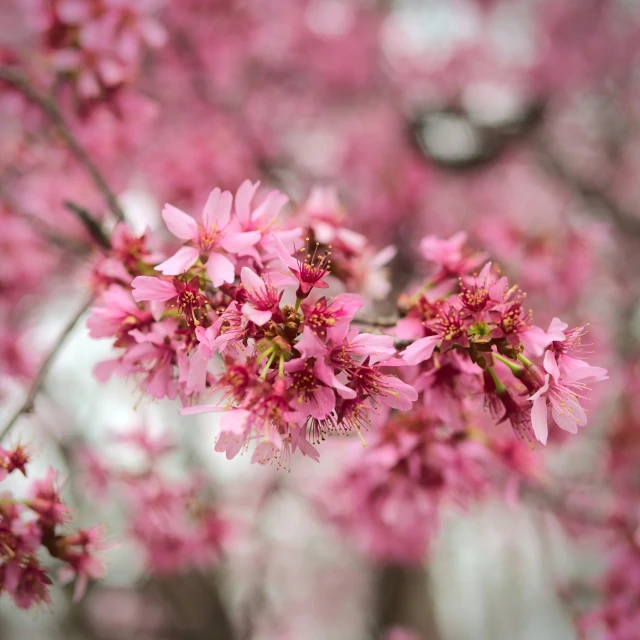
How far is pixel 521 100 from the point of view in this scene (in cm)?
625

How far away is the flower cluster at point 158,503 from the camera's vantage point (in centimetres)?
254

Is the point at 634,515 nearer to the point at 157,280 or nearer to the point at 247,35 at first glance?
the point at 157,280

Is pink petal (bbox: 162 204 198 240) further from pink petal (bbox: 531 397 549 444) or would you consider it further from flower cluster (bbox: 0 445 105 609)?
pink petal (bbox: 531 397 549 444)

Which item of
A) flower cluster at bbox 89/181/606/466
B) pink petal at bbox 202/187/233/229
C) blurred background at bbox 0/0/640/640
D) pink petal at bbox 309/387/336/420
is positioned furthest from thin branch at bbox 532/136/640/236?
pink petal at bbox 309/387/336/420

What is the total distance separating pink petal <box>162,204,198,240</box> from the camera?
1.29 m

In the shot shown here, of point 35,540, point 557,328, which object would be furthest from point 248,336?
point 35,540

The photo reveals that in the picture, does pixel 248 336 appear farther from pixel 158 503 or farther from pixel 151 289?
pixel 158 503

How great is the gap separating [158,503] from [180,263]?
1.62 m

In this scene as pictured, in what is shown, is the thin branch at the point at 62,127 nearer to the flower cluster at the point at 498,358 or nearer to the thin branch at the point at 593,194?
the flower cluster at the point at 498,358

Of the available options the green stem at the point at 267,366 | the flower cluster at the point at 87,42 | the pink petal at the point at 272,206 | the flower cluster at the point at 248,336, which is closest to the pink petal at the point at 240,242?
the flower cluster at the point at 248,336

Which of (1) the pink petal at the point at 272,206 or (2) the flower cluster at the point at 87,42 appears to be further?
(2) the flower cluster at the point at 87,42

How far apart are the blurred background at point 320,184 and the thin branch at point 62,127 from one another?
1cm

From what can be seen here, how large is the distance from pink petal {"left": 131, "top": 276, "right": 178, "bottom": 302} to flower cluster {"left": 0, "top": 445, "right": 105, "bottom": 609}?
51 cm

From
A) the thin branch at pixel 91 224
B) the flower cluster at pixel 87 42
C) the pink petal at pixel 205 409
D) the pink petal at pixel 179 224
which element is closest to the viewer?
the pink petal at pixel 205 409
